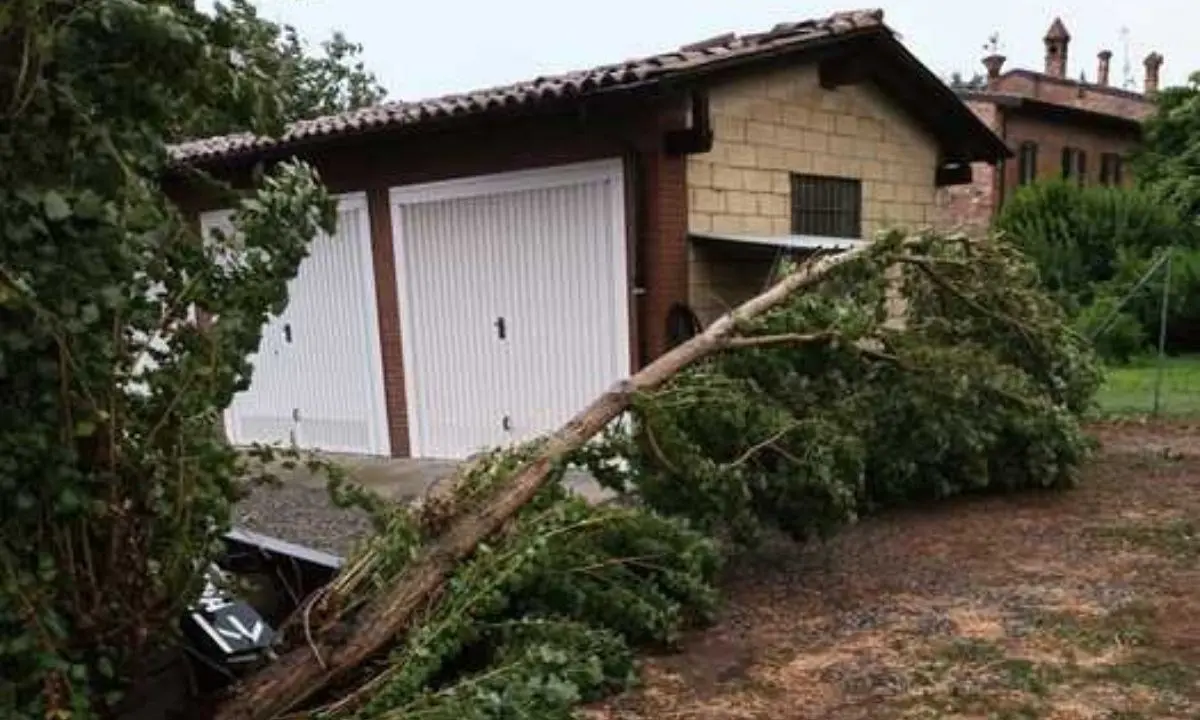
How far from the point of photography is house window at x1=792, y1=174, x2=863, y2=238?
29.7 ft

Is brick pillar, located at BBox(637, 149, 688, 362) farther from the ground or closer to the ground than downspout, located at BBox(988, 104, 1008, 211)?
closer to the ground

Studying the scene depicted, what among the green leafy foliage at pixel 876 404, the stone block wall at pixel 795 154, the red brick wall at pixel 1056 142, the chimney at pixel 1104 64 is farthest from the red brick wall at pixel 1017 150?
→ the chimney at pixel 1104 64

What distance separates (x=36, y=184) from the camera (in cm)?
240

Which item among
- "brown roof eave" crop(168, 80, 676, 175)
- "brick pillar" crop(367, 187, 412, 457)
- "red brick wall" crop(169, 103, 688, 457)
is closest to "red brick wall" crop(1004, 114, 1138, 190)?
"red brick wall" crop(169, 103, 688, 457)

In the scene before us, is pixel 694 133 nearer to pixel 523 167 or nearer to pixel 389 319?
pixel 523 167

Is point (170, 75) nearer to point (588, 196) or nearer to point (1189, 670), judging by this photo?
point (1189, 670)

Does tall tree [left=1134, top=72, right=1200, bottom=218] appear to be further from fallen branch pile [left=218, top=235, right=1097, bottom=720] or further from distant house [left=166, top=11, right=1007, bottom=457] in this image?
fallen branch pile [left=218, top=235, right=1097, bottom=720]

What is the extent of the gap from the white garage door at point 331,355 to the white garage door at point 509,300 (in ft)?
1.75

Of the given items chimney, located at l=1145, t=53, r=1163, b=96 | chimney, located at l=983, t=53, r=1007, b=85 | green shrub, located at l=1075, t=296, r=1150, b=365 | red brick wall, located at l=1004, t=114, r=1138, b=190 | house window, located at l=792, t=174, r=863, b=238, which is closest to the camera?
house window, located at l=792, t=174, r=863, b=238

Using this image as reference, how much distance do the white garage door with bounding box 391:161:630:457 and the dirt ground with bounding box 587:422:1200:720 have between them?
2.89m

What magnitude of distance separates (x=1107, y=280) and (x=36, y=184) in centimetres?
1753

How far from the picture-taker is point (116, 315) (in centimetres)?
263

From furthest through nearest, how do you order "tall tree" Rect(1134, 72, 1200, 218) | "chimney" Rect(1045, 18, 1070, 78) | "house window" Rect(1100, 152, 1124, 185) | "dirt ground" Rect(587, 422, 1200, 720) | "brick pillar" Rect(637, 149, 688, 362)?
"chimney" Rect(1045, 18, 1070, 78) < "house window" Rect(1100, 152, 1124, 185) < "tall tree" Rect(1134, 72, 1200, 218) < "brick pillar" Rect(637, 149, 688, 362) < "dirt ground" Rect(587, 422, 1200, 720)

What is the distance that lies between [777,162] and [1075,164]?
61.1 ft
